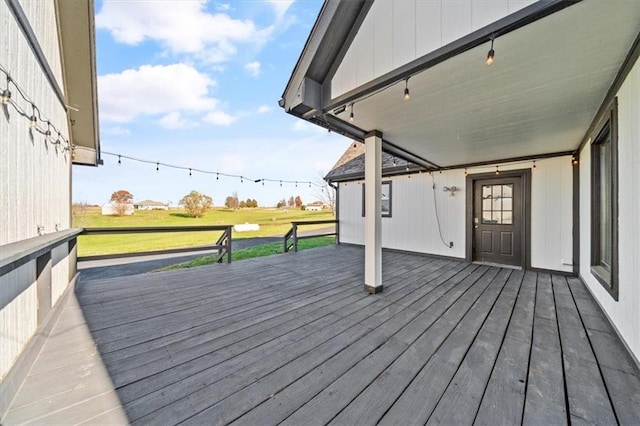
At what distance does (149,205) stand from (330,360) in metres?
12.0

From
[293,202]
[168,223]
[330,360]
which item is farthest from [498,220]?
[293,202]

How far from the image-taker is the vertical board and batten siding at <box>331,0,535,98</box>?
1766mm

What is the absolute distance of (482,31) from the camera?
5.63ft

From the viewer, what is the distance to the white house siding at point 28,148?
1604mm

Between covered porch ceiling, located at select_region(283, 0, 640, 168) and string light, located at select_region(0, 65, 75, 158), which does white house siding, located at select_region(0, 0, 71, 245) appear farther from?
covered porch ceiling, located at select_region(283, 0, 640, 168)

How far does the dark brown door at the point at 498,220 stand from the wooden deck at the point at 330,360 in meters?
1.72

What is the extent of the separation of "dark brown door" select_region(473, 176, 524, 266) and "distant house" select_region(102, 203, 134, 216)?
11577mm

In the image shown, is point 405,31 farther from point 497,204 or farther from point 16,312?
point 497,204

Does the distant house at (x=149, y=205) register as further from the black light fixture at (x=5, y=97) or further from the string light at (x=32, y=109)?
the black light fixture at (x=5, y=97)

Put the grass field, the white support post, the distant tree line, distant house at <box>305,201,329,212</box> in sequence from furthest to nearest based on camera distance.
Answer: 1. the distant tree line
2. distant house at <box>305,201,329,212</box>
3. the grass field
4. the white support post

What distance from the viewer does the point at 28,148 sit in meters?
2.01

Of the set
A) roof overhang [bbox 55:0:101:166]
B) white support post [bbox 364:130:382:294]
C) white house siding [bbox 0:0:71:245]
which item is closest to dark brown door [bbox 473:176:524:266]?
white support post [bbox 364:130:382:294]

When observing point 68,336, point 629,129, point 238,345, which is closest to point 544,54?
point 629,129

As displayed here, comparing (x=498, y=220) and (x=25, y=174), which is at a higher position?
(x=25, y=174)
